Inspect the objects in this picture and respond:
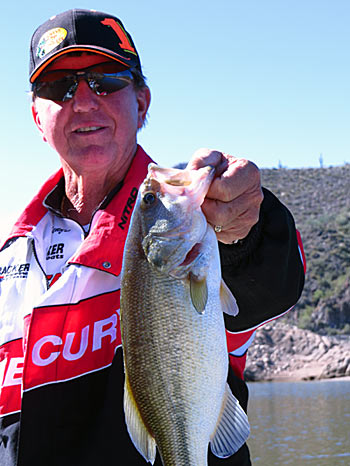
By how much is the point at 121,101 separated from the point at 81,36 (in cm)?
36

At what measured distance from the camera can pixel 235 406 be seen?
224 centimetres

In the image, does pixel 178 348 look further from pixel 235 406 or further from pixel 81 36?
pixel 81 36

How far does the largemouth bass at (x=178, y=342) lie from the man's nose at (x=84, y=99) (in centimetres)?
124

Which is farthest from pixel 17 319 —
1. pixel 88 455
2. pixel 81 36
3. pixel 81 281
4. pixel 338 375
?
pixel 338 375

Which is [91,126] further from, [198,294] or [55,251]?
[198,294]

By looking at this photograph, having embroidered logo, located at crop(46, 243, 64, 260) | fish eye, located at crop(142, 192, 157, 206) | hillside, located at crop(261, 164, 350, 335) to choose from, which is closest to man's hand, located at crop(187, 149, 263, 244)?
fish eye, located at crop(142, 192, 157, 206)

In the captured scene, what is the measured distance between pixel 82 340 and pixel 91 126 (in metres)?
1.07

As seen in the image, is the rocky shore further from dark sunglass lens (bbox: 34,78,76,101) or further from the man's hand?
the man's hand

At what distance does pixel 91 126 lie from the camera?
10.9ft

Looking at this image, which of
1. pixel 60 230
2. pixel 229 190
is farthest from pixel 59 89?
pixel 229 190

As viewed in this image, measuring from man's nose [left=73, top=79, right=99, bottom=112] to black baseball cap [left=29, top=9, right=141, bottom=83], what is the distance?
17 centimetres

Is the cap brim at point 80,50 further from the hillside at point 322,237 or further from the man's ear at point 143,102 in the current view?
the hillside at point 322,237

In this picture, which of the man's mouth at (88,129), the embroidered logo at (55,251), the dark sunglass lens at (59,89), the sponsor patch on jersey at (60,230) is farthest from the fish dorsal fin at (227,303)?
the dark sunglass lens at (59,89)

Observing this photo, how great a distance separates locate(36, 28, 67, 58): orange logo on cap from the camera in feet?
11.0
